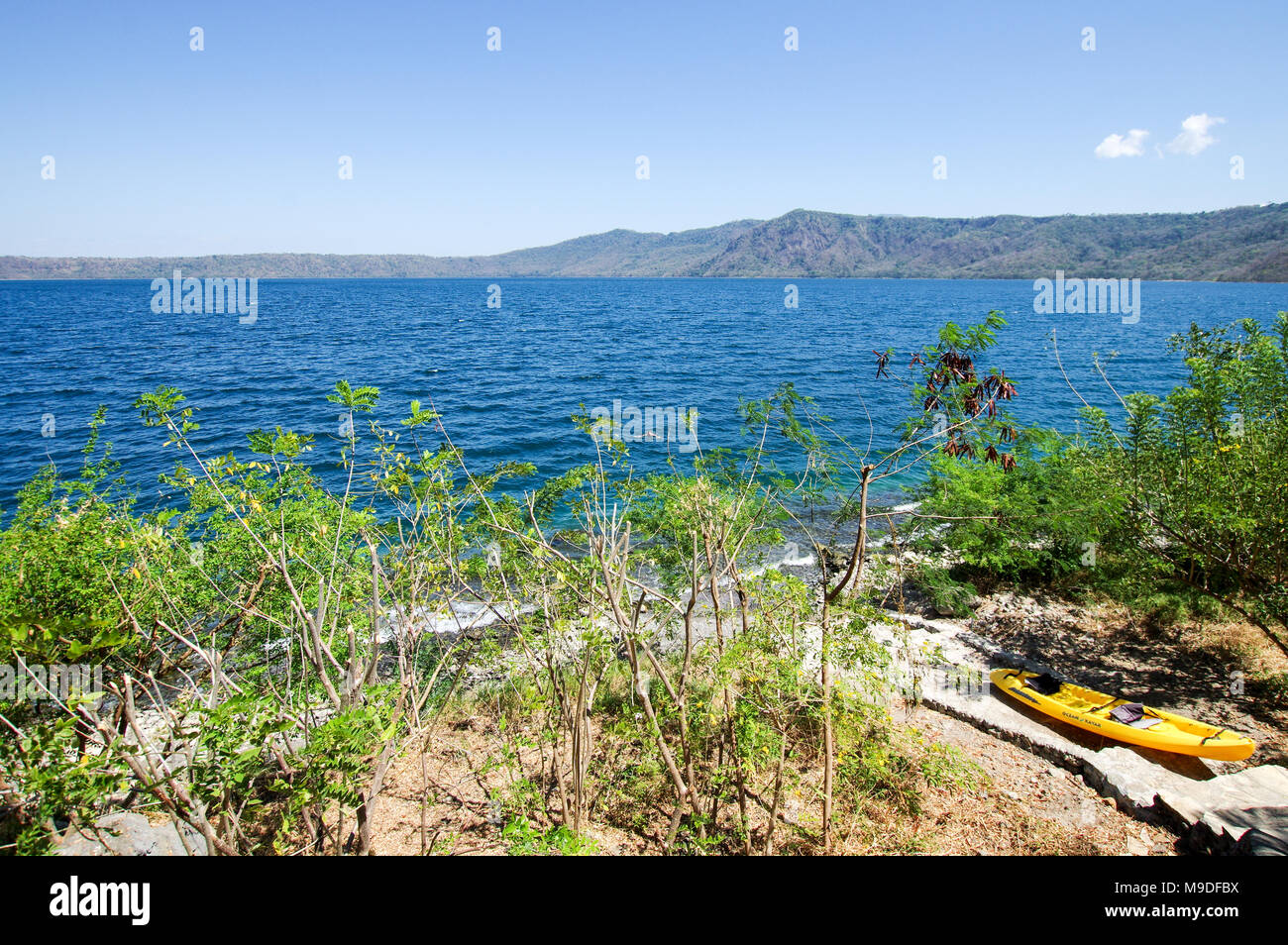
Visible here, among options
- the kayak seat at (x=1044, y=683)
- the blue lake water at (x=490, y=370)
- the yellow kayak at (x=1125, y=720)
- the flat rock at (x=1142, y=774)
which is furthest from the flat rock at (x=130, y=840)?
the blue lake water at (x=490, y=370)

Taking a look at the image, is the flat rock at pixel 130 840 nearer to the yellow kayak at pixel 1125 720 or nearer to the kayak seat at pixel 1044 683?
the yellow kayak at pixel 1125 720

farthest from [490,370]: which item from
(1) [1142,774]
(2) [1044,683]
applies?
(1) [1142,774]

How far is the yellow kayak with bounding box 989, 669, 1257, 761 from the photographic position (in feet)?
27.3

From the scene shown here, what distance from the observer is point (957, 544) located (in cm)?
1396

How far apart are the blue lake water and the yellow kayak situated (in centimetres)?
1322

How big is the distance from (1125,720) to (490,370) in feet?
130

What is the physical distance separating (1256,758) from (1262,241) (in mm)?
277900

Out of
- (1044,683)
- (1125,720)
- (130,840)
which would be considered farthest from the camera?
(1044,683)

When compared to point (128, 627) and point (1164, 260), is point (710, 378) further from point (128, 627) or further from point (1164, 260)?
point (1164, 260)

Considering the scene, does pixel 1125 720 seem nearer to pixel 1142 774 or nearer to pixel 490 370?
pixel 1142 774

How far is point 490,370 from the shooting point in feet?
139

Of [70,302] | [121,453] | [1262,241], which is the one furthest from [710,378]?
[1262,241]

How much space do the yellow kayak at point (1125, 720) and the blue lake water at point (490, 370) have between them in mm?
13220

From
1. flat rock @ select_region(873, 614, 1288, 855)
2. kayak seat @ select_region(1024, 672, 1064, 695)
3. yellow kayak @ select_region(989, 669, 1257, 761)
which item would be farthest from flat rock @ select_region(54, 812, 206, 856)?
kayak seat @ select_region(1024, 672, 1064, 695)
